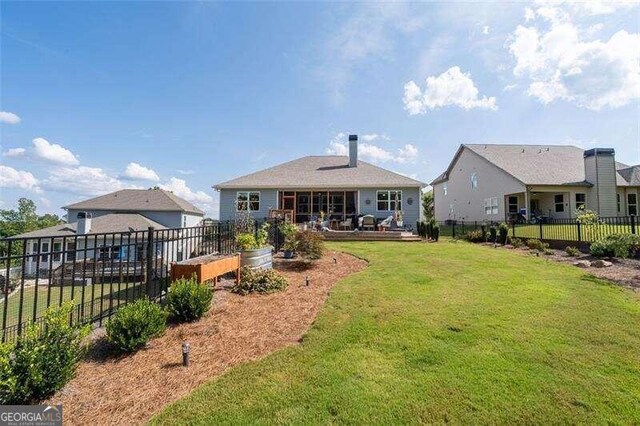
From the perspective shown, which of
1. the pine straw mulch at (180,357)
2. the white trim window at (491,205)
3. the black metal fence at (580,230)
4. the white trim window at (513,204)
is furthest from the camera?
the white trim window at (513,204)

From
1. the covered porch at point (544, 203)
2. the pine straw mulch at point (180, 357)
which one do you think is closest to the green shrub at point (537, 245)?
the covered porch at point (544, 203)

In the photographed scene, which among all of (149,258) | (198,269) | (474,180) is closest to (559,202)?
(474,180)

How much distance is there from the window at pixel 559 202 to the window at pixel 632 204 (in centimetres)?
527

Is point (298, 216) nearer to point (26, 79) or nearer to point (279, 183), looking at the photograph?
point (279, 183)

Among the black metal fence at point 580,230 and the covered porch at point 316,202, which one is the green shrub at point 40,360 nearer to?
the black metal fence at point 580,230

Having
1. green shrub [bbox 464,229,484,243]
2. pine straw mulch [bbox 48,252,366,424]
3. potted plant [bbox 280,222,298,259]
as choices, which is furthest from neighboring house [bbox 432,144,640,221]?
pine straw mulch [bbox 48,252,366,424]

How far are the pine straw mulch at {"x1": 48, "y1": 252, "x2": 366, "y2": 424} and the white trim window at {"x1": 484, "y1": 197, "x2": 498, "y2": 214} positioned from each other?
77.1ft

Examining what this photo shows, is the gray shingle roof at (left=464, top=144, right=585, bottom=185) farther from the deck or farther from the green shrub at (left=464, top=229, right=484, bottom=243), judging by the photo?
the deck

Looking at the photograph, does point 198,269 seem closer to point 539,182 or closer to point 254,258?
point 254,258

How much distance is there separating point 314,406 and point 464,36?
1369cm

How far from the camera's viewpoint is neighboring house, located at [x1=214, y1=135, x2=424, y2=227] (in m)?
20.2

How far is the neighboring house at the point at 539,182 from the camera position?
20484 mm

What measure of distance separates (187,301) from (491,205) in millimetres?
26336

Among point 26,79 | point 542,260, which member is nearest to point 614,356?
point 542,260
